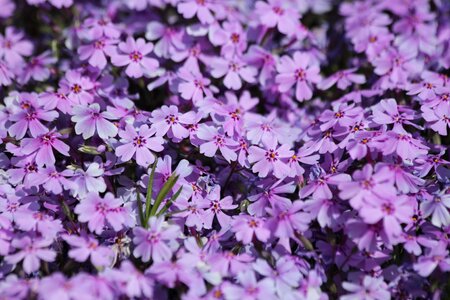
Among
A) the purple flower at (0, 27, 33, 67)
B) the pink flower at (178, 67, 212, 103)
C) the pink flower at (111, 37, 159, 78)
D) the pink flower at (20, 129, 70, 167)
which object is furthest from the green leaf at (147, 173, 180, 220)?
the purple flower at (0, 27, 33, 67)

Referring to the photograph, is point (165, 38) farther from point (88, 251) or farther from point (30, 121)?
point (88, 251)

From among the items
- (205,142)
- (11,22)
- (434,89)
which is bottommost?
(11,22)

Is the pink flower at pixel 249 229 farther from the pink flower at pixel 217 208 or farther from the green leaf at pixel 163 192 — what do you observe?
the green leaf at pixel 163 192

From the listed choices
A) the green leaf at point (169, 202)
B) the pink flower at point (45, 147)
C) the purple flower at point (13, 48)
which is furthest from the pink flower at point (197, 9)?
the green leaf at point (169, 202)

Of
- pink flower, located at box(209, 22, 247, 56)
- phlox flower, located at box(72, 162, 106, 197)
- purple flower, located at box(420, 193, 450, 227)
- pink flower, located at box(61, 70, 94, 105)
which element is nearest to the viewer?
purple flower, located at box(420, 193, 450, 227)

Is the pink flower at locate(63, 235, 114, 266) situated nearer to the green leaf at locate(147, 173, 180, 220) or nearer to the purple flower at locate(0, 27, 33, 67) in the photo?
the green leaf at locate(147, 173, 180, 220)

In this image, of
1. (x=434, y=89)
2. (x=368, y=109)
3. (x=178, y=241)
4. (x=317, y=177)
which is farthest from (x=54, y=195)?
(x=434, y=89)

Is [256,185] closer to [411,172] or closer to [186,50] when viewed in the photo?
[411,172]

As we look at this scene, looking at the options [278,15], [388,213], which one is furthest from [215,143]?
[278,15]
